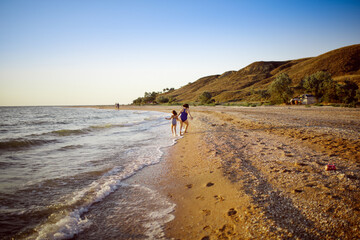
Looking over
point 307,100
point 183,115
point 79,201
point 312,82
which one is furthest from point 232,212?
point 312,82

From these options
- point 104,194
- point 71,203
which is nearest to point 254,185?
point 104,194

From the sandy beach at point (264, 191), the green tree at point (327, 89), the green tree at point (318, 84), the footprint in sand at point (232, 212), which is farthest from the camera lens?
the green tree at point (318, 84)

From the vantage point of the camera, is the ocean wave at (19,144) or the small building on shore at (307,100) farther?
the small building on shore at (307,100)

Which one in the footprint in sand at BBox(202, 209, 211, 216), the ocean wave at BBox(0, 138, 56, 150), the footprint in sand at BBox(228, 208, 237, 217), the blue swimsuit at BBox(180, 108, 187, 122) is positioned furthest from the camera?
the blue swimsuit at BBox(180, 108, 187, 122)

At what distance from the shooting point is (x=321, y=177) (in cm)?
405

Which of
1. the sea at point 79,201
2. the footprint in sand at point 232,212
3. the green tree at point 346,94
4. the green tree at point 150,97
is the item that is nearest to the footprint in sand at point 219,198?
the footprint in sand at point 232,212

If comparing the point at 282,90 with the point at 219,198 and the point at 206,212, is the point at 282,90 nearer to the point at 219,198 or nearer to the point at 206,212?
the point at 219,198

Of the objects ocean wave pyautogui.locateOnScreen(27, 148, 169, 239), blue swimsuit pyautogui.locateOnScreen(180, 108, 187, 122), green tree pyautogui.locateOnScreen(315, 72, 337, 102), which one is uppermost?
green tree pyautogui.locateOnScreen(315, 72, 337, 102)

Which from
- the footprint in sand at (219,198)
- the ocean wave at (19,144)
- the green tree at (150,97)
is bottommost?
the footprint in sand at (219,198)

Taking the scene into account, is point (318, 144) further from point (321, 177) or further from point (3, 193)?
point (3, 193)

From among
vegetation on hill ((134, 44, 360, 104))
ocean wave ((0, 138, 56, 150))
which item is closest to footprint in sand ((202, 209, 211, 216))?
ocean wave ((0, 138, 56, 150))

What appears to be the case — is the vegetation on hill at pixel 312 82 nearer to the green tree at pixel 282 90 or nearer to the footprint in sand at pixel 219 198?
the green tree at pixel 282 90

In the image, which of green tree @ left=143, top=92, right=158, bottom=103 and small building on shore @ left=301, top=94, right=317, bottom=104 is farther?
green tree @ left=143, top=92, right=158, bottom=103

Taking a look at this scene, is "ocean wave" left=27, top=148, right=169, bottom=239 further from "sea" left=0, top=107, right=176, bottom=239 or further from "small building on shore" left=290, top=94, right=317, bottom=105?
"small building on shore" left=290, top=94, right=317, bottom=105
